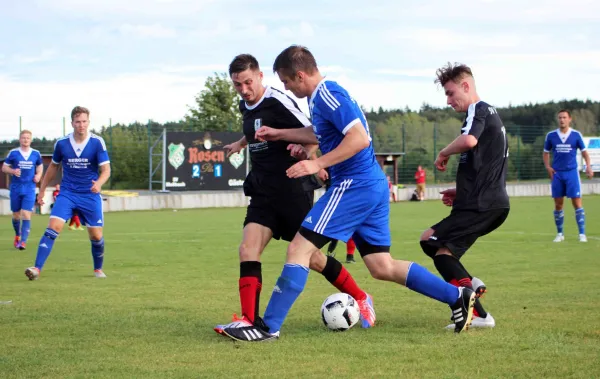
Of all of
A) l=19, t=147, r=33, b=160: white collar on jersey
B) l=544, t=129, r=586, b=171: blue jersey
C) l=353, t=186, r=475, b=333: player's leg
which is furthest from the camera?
l=19, t=147, r=33, b=160: white collar on jersey

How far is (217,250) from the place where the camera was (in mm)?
15523

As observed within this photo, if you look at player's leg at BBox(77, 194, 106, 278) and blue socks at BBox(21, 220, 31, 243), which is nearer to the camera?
player's leg at BBox(77, 194, 106, 278)

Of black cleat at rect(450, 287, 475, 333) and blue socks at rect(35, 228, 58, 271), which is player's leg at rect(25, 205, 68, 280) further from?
black cleat at rect(450, 287, 475, 333)

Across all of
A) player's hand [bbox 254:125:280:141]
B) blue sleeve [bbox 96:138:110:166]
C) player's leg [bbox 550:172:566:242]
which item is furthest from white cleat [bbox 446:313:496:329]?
player's leg [bbox 550:172:566:242]

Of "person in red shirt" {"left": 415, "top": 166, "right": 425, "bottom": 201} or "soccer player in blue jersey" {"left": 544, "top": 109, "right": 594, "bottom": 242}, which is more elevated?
"soccer player in blue jersey" {"left": 544, "top": 109, "right": 594, "bottom": 242}

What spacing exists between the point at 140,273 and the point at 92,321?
4487 mm

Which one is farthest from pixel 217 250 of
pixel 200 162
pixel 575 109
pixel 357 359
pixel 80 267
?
pixel 575 109

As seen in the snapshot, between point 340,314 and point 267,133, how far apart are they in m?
1.52

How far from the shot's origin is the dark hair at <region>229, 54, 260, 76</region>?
7133 millimetres

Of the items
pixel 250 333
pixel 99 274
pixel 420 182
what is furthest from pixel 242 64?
pixel 420 182

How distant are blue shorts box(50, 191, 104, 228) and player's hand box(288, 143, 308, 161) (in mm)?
5441

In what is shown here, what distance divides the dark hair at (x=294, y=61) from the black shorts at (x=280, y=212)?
1196mm

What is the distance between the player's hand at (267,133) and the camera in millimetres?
6762

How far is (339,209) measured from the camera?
21.0 ft
